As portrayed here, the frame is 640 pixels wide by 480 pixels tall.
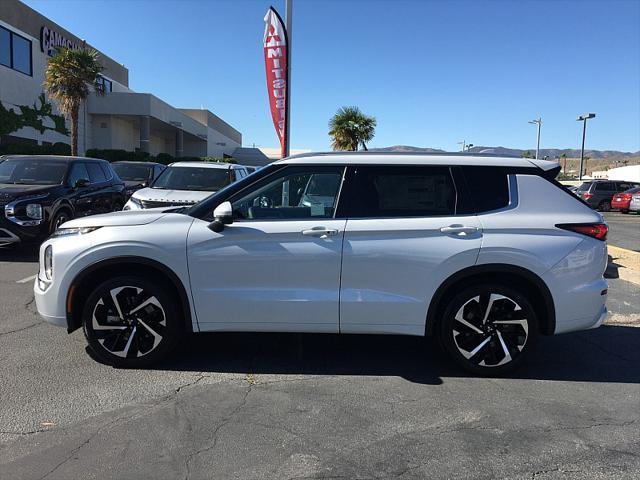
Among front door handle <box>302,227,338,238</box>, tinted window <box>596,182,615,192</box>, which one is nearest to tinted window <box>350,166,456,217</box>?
front door handle <box>302,227,338,238</box>

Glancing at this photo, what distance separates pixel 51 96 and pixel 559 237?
2920cm

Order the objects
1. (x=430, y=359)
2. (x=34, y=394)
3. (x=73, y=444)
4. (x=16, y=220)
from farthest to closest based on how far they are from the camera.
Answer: (x=16, y=220)
(x=430, y=359)
(x=34, y=394)
(x=73, y=444)

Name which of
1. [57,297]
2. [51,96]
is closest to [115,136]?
[51,96]

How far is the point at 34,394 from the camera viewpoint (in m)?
3.73

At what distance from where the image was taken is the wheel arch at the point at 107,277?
4.05 meters

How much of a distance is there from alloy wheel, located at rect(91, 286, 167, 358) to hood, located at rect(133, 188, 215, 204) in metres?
4.76

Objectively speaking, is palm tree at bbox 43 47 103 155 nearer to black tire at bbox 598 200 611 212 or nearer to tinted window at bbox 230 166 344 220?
tinted window at bbox 230 166 344 220

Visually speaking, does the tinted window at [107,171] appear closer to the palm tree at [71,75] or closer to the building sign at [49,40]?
the palm tree at [71,75]

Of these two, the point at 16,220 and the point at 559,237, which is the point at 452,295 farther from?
the point at 16,220

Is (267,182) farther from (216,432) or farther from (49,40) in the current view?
(49,40)

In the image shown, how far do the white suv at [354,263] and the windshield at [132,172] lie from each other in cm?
1190

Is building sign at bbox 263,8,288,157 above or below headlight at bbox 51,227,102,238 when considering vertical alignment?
above

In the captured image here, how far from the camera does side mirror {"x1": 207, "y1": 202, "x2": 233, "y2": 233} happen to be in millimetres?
3924

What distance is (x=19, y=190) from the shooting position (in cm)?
880
